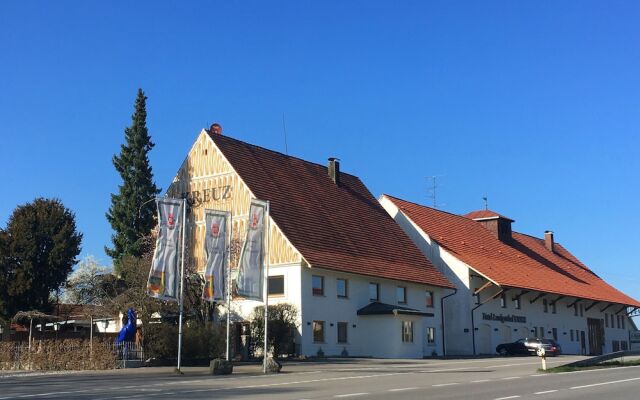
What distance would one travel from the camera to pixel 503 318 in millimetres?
56031

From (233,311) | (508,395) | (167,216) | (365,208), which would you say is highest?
(365,208)

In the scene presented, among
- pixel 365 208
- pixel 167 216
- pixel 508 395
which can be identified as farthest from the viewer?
pixel 365 208

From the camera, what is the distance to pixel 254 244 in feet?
98.2

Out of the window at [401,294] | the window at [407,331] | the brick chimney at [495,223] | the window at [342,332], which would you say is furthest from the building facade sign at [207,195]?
the brick chimney at [495,223]

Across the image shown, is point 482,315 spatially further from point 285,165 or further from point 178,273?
point 178,273

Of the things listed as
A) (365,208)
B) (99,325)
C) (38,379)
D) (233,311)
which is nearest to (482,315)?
(365,208)

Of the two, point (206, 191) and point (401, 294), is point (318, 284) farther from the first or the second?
point (206, 191)

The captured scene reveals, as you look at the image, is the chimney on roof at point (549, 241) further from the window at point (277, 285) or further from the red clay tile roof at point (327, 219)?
the window at point (277, 285)

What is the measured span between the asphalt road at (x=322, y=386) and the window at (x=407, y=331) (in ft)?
57.1

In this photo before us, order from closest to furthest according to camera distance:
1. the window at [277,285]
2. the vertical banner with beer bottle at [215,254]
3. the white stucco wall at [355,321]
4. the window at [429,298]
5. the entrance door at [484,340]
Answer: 1. the vertical banner with beer bottle at [215,254]
2. the white stucco wall at [355,321]
3. the window at [277,285]
4. the window at [429,298]
5. the entrance door at [484,340]

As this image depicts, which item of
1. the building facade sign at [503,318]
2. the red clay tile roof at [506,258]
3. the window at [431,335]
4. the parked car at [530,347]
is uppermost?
the red clay tile roof at [506,258]

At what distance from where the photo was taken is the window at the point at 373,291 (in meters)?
46.2

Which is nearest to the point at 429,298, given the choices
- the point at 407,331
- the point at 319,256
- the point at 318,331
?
the point at 407,331

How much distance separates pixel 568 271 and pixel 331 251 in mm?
36371
